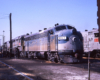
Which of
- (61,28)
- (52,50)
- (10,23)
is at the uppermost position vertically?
(10,23)

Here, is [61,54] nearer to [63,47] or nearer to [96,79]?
[63,47]

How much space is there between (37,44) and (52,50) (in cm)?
531

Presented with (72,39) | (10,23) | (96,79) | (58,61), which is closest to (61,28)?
(72,39)

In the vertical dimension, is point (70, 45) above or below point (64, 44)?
below

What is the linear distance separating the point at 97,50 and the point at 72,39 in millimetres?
10864

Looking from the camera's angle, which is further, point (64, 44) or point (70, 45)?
point (64, 44)

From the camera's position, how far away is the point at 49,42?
1705 cm

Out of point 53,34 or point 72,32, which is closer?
point 72,32

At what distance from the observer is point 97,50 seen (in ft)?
79.6

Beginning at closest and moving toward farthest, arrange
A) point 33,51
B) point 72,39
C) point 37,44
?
point 72,39 → point 37,44 → point 33,51

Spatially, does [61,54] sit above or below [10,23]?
below

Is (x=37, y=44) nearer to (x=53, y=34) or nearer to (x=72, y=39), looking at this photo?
(x=53, y=34)

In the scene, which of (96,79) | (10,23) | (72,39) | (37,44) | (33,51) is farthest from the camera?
(10,23)

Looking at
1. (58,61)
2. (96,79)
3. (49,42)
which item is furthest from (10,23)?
(96,79)
